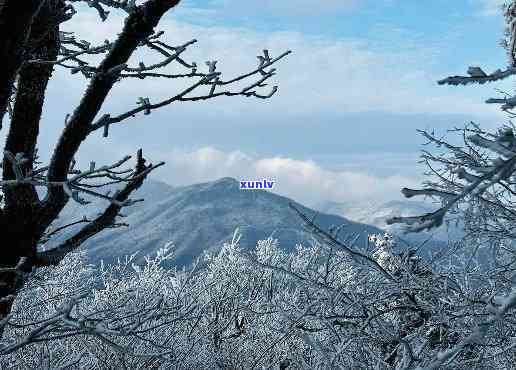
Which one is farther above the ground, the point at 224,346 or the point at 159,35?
the point at 159,35

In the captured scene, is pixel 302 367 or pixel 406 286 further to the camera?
pixel 406 286

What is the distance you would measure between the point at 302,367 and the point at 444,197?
213cm

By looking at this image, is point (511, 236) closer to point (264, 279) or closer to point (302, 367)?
Answer: point (302, 367)

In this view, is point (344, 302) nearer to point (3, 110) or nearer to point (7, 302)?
point (7, 302)

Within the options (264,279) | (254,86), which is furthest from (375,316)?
(264,279)

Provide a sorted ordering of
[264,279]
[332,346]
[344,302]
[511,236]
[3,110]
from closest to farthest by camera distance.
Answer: [3,110]
[332,346]
[344,302]
[511,236]
[264,279]

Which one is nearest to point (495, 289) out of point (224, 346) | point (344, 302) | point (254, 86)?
point (344, 302)

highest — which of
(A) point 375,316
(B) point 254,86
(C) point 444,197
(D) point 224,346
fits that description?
(B) point 254,86

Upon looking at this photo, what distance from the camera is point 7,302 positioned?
3240 millimetres

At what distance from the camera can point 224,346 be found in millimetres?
18047

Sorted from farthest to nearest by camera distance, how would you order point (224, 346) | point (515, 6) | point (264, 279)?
point (264, 279)
point (224, 346)
point (515, 6)

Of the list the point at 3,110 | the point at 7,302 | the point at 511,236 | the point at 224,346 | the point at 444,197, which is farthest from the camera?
the point at 224,346

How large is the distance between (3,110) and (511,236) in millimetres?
4292

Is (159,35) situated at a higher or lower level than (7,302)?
higher
